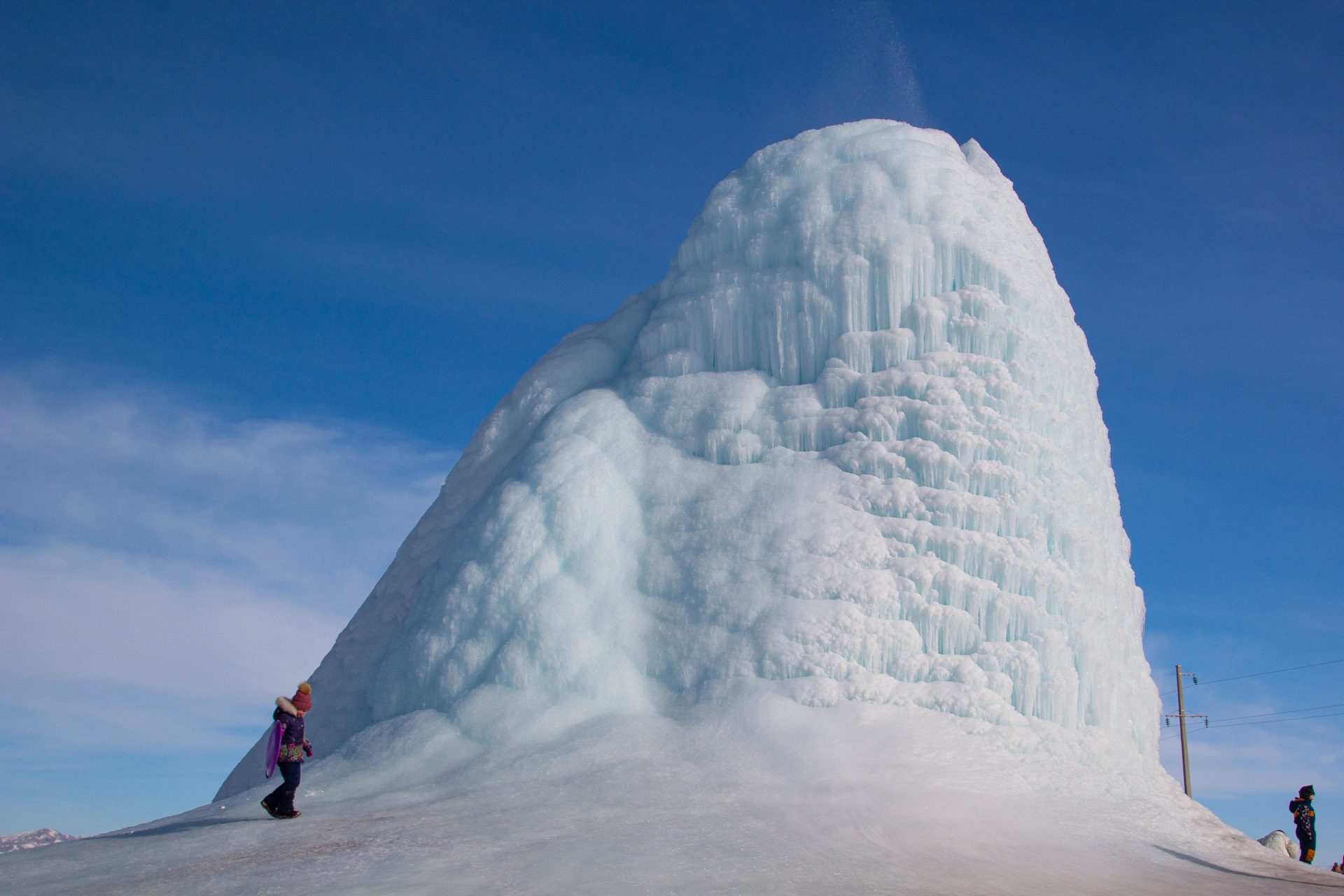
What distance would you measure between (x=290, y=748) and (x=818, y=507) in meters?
7.28

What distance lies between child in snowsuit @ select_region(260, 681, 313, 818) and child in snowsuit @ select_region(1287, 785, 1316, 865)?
1351 cm

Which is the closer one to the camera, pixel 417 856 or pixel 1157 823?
pixel 417 856

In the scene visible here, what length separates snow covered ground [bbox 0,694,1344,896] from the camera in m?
8.19

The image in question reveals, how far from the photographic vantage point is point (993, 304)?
Result: 14094 millimetres

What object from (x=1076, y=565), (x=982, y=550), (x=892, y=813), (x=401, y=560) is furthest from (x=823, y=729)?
(x=401, y=560)

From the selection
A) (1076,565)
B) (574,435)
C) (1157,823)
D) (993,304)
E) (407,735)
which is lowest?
(1157,823)

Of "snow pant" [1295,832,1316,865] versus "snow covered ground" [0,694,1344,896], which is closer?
"snow covered ground" [0,694,1344,896]

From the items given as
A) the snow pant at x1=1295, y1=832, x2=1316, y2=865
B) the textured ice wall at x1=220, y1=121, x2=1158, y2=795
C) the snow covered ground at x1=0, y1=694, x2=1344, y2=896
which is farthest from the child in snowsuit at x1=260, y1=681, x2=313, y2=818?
the snow pant at x1=1295, y1=832, x2=1316, y2=865

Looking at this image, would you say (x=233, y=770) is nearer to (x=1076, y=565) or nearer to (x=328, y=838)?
(x=328, y=838)

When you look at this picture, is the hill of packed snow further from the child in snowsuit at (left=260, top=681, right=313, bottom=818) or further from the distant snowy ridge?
the distant snowy ridge

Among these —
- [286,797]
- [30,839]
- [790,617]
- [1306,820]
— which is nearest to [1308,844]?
[1306,820]

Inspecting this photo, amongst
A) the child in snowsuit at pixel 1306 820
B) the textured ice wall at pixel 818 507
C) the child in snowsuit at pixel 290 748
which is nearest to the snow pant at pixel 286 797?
the child in snowsuit at pixel 290 748

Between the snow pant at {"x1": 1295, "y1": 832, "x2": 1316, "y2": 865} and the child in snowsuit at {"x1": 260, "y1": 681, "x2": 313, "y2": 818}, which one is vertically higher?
the child in snowsuit at {"x1": 260, "y1": 681, "x2": 313, "y2": 818}

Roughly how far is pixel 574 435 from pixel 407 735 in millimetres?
4993
